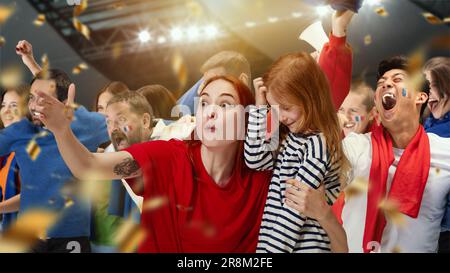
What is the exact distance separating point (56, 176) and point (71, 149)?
76 centimetres

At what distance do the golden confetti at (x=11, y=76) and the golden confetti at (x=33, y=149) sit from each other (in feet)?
0.92

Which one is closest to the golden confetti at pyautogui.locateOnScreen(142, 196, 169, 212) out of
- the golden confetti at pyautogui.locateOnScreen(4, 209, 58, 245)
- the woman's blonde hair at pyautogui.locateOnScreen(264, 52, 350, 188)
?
the woman's blonde hair at pyautogui.locateOnScreen(264, 52, 350, 188)

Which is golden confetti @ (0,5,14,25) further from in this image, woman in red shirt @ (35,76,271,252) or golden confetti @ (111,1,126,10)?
woman in red shirt @ (35,76,271,252)

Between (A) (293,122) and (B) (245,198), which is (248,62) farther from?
(B) (245,198)

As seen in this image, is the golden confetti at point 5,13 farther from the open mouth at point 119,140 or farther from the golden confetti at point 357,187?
the golden confetti at point 357,187

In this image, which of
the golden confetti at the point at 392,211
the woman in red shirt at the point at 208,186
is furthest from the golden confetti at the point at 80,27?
the golden confetti at the point at 392,211

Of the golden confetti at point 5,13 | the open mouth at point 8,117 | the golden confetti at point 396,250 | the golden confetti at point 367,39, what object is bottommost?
the golden confetti at point 396,250

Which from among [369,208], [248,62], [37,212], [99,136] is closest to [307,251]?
[369,208]

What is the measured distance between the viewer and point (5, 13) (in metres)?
2.52

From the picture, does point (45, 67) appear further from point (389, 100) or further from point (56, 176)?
point (389, 100)

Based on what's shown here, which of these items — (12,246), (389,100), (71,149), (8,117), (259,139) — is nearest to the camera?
(71,149)

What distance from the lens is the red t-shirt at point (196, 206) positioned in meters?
1.91

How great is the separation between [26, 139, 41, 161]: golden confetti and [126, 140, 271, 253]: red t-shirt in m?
0.72

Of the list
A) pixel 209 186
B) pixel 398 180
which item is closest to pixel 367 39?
pixel 398 180
